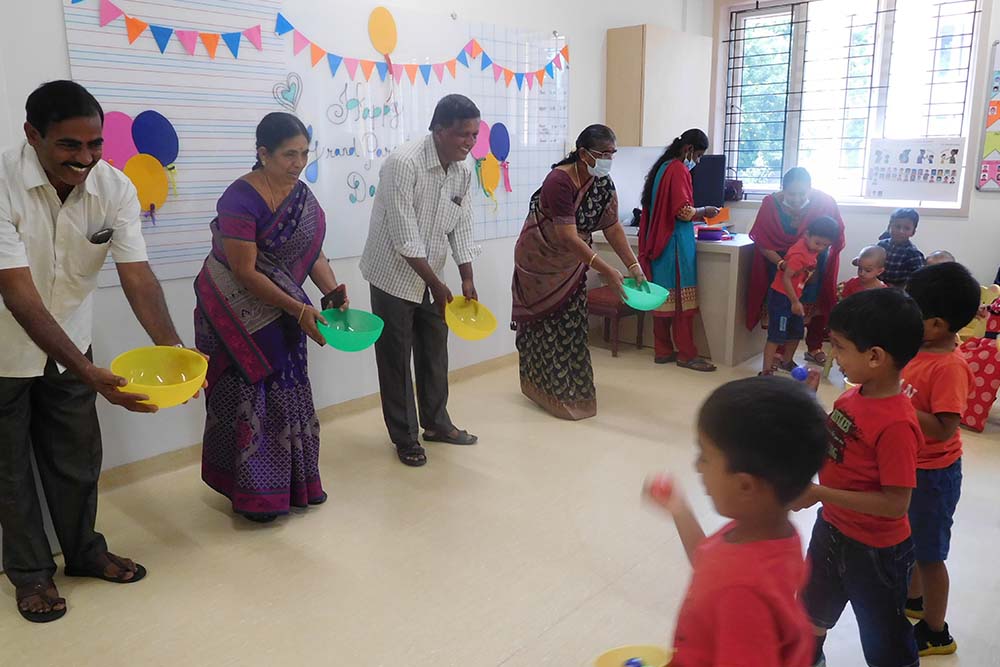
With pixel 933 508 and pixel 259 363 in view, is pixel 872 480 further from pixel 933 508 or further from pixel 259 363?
pixel 259 363

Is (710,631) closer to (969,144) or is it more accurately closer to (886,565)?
(886,565)

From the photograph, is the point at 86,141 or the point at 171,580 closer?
the point at 86,141

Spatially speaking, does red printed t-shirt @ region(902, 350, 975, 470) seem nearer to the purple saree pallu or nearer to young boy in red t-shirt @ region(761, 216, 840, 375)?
the purple saree pallu

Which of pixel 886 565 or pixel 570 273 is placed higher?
pixel 570 273

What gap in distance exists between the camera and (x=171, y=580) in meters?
2.14

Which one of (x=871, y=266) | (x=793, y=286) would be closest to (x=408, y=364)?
(x=793, y=286)

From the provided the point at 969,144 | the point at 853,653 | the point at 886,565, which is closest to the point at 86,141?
the point at 886,565

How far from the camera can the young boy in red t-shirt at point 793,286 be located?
3729 millimetres

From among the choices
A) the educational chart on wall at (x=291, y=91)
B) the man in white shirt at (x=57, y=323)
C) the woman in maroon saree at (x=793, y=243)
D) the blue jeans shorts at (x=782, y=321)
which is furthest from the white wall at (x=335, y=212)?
the blue jeans shorts at (x=782, y=321)

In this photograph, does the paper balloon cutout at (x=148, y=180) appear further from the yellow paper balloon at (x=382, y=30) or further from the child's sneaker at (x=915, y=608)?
the child's sneaker at (x=915, y=608)

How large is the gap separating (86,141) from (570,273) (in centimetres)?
207

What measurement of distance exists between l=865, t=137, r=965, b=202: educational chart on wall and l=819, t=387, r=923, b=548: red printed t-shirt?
12.7 feet

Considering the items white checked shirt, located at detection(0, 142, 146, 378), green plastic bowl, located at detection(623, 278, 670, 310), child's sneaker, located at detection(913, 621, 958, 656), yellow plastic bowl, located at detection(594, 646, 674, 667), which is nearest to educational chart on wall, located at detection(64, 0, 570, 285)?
white checked shirt, located at detection(0, 142, 146, 378)

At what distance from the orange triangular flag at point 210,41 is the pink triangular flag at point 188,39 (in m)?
0.03
